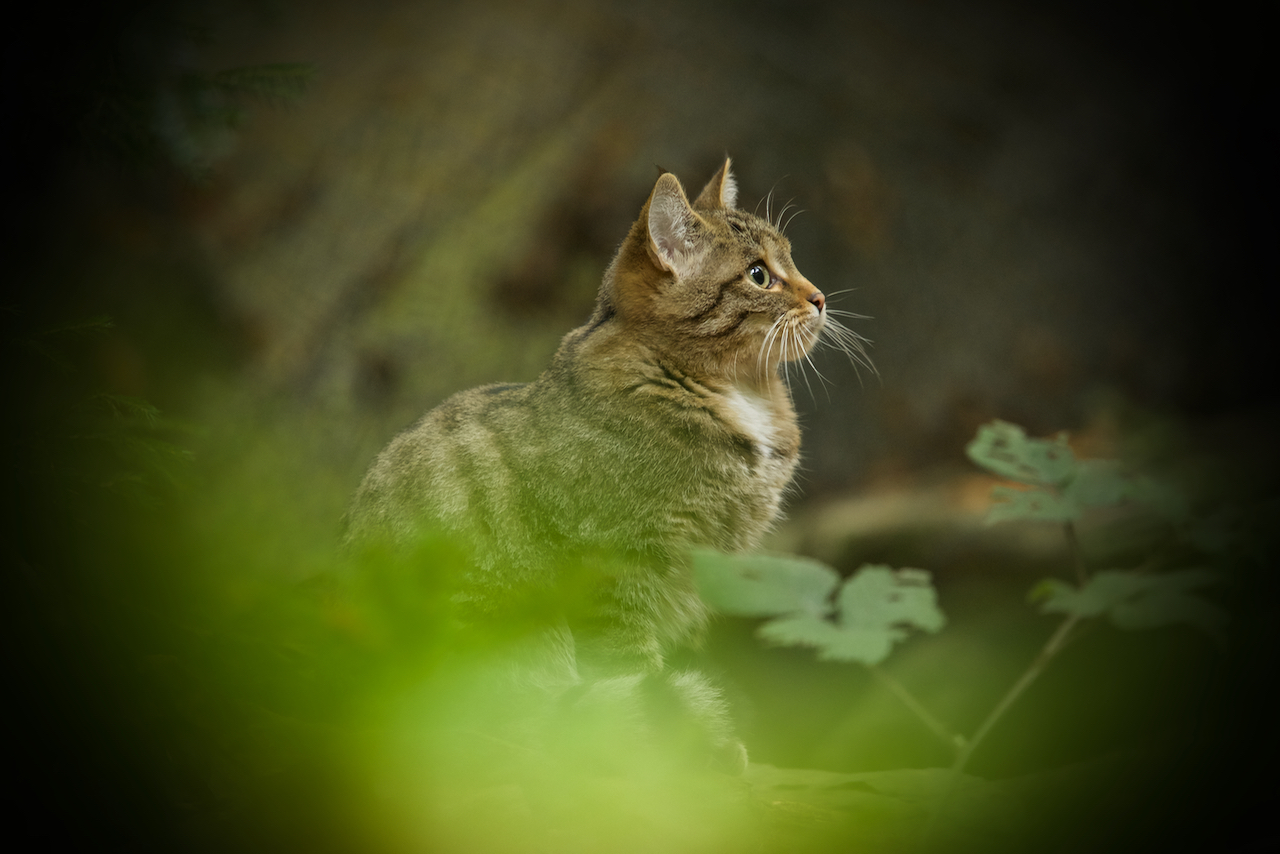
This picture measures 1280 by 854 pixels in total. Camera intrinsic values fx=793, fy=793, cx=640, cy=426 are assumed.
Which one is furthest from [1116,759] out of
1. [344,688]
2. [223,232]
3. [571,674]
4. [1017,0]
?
[223,232]

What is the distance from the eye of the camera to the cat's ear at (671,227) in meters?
2.02

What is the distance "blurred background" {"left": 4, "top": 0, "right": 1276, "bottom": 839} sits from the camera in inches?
130

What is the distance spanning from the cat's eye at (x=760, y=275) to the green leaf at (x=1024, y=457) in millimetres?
967

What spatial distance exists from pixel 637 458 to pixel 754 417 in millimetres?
391

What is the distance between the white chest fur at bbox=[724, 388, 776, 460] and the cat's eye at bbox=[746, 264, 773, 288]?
31 centimetres

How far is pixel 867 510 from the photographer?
3.17m

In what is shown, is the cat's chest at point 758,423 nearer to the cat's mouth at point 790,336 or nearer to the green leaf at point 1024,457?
the cat's mouth at point 790,336

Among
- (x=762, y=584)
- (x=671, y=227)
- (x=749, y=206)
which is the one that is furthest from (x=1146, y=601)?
(x=749, y=206)

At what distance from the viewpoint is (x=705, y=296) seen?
2.14m

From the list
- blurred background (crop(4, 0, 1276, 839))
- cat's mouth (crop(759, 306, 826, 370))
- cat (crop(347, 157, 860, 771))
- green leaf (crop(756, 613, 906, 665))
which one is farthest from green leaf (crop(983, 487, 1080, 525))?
blurred background (crop(4, 0, 1276, 839))

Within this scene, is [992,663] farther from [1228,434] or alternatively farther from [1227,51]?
[1227,51]

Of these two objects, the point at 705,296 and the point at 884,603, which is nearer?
the point at 884,603

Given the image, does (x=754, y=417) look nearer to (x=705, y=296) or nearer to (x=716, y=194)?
(x=705, y=296)

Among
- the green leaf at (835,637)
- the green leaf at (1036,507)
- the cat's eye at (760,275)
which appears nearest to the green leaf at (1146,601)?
the green leaf at (1036,507)
